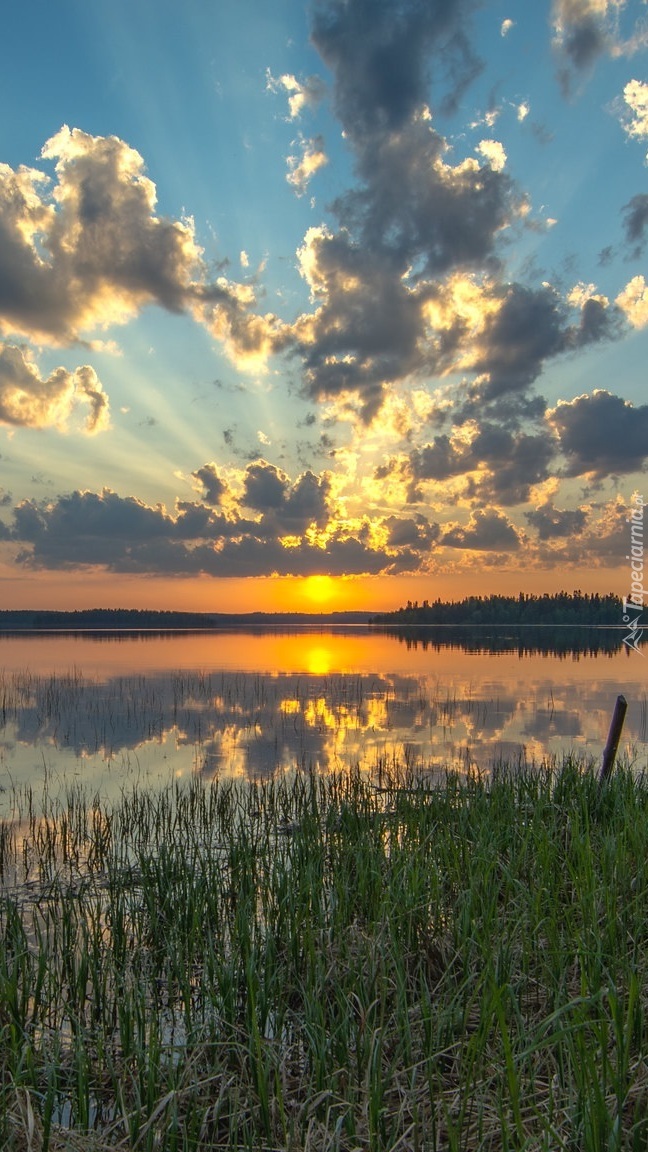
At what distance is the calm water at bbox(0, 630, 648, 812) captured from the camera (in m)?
17.5

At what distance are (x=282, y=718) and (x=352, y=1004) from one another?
750 inches

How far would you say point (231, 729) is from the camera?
72.2 feet

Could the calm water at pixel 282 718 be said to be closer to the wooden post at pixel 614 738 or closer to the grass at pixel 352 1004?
the wooden post at pixel 614 738

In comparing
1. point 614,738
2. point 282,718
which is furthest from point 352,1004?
point 282,718

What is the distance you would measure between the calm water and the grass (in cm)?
758

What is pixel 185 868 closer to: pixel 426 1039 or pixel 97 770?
pixel 426 1039

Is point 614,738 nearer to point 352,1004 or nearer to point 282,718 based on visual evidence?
point 352,1004

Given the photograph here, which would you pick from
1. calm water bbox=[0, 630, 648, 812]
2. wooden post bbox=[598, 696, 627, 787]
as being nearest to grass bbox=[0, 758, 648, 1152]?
wooden post bbox=[598, 696, 627, 787]

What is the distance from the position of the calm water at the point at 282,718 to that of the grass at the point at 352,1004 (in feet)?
24.9

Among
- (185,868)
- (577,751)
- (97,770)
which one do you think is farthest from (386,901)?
(577,751)

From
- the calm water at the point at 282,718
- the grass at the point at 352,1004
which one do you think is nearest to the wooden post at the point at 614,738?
the grass at the point at 352,1004

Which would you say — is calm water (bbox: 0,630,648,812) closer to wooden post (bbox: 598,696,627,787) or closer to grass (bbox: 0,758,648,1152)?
wooden post (bbox: 598,696,627,787)

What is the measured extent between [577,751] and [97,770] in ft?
41.8

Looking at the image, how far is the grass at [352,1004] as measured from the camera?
12.5ft
